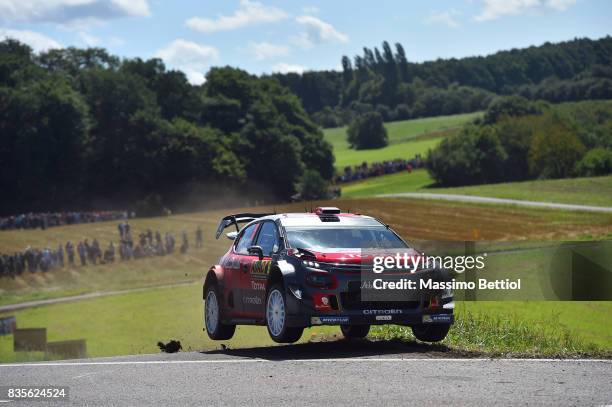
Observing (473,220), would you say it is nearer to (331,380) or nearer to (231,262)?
(231,262)

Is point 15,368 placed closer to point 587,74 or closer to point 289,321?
point 289,321

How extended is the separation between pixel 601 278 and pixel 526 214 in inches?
1607

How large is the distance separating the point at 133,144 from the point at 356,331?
80.7 metres

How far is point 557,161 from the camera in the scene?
9694 cm

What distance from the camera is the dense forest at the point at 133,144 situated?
8794cm

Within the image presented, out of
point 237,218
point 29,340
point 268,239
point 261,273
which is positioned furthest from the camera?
point 29,340

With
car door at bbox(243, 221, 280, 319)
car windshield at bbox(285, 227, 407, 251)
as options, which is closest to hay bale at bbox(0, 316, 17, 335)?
car door at bbox(243, 221, 280, 319)

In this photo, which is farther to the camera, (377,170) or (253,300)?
(377,170)

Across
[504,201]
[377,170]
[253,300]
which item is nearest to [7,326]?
[253,300]

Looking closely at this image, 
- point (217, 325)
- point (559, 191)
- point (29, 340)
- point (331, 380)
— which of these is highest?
point (331, 380)

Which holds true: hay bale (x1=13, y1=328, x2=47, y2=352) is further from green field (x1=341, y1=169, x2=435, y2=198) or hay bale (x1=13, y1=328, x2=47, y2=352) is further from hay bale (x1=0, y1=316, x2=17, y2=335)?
green field (x1=341, y1=169, x2=435, y2=198)

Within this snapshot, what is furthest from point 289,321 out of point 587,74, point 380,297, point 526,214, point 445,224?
point 587,74

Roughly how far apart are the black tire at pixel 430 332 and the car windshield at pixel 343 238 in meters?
1.06

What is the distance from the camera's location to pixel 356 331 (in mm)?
14039
